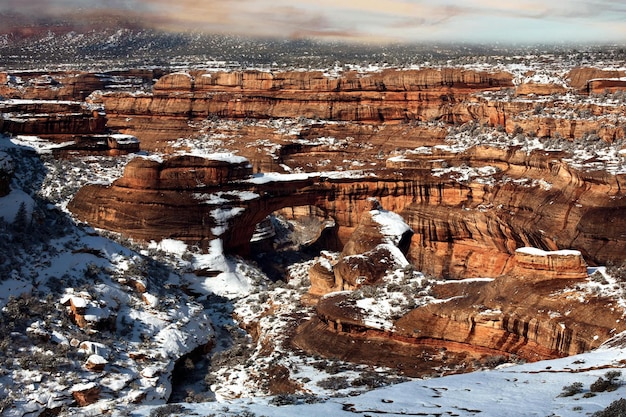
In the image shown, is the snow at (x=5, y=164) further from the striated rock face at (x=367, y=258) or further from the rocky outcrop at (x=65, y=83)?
the rocky outcrop at (x=65, y=83)

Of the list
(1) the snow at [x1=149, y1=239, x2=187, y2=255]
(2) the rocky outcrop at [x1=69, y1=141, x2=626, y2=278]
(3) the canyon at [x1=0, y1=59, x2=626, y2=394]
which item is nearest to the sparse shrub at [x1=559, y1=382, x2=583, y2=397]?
(3) the canyon at [x1=0, y1=59, x2=626, y2=394]

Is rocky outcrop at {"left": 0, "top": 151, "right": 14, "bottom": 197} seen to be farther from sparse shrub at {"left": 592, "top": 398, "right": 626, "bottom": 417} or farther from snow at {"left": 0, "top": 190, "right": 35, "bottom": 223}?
sparse shrub at {"left": 592, "top": 398, "right": 626, "bottom": 417}

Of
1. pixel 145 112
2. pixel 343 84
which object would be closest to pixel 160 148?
pixel 145 112

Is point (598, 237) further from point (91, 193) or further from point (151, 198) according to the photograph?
point (91, 193)

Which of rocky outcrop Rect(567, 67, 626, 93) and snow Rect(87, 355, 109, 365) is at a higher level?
rocky outcrop Rect(567, 67, 626, 93)

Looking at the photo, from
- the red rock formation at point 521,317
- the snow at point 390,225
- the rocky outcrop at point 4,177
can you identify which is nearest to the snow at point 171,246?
the rocky outcrop at point 4,177

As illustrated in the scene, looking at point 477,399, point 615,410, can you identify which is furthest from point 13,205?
point 615,410
